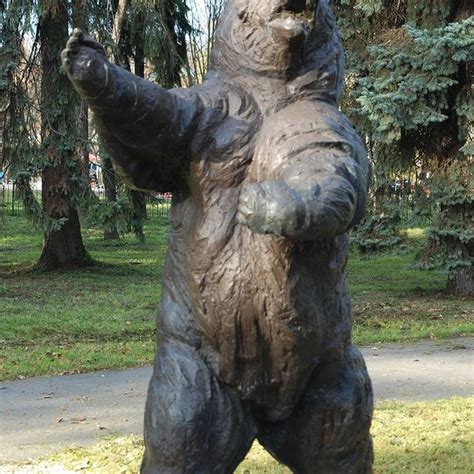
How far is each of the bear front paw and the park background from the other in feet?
13.6

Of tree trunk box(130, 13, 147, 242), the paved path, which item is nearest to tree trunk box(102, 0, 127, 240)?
tree trunk box(130, 13, 147, 242)

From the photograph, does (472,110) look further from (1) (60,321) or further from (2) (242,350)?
(2) (242,350)

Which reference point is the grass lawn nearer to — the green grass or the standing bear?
the green grass

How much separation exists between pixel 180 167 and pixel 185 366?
2.06 ft

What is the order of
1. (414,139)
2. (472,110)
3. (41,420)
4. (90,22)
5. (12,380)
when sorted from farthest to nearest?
(90,22)
(414,139)
(472,110)
(12,380)
(41,420)

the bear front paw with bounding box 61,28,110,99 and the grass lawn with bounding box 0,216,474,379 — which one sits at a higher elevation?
the bear front paw with bounding box 61,28,110,99

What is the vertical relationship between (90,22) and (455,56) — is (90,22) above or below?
above

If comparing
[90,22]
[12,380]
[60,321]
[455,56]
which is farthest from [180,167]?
[90,22]

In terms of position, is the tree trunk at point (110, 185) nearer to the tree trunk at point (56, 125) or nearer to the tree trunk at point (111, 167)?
the tree trunk at point (111, 167)

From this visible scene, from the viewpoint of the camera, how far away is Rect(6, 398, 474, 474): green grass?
4.69 meters

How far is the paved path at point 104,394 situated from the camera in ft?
17.5

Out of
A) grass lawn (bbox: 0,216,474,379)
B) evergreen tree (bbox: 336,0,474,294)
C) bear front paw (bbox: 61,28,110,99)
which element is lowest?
grass lawn (bbox: 0,216,474,379)

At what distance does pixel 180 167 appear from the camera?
251cm

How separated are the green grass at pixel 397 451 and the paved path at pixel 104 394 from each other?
0.29 metres
